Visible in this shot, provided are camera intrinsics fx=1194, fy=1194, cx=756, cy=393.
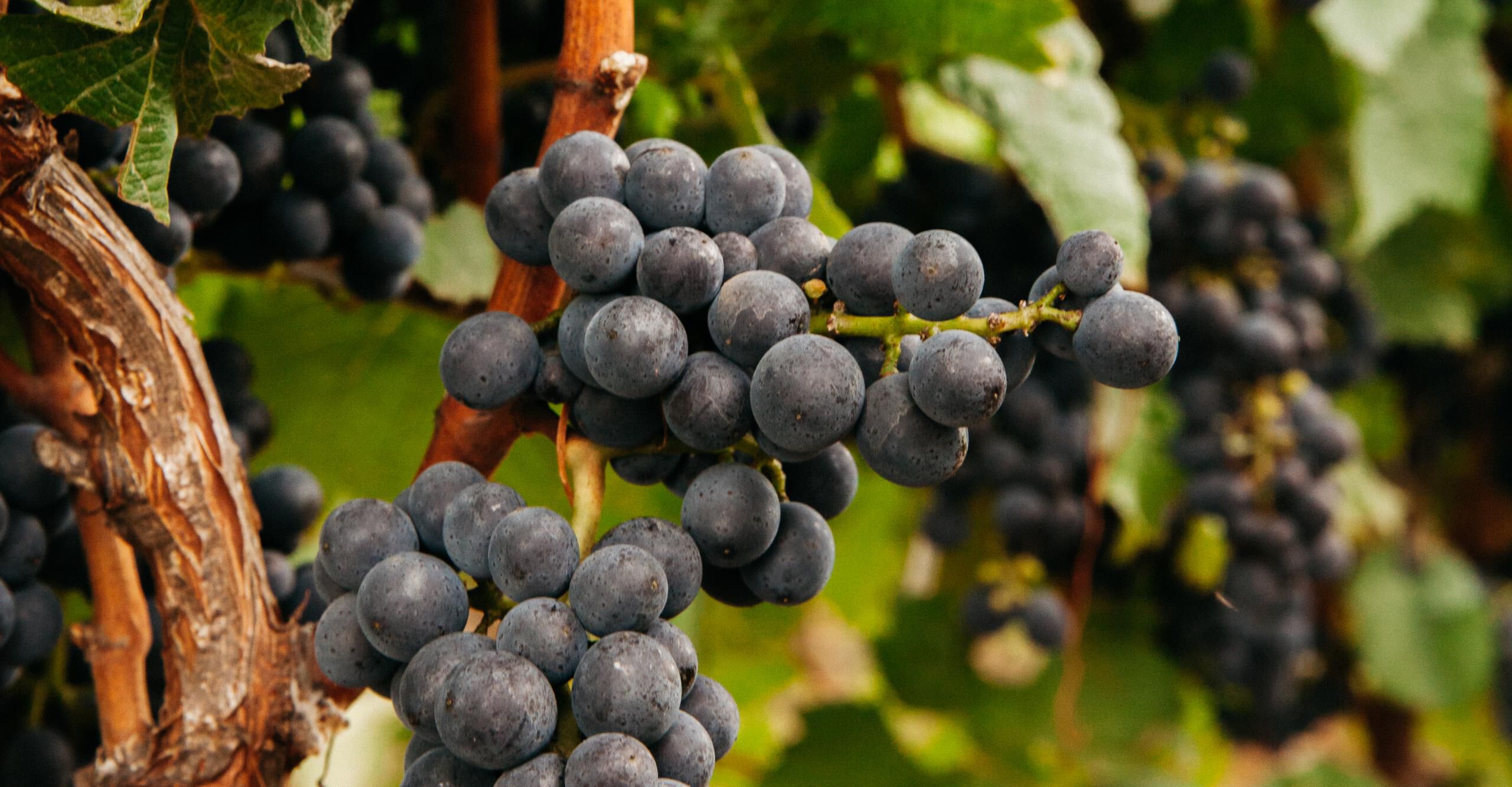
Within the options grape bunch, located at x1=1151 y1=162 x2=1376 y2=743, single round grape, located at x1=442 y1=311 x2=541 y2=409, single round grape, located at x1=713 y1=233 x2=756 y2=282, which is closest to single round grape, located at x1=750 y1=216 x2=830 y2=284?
single round grape, located at x1=713 y1=233 x2=756 y2=282

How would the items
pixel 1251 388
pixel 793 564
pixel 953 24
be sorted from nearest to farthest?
1. pixel 793 564
2. pixel 953 24
3. pixel 1251 388

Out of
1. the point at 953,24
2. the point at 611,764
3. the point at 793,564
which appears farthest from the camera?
the point at 953,24

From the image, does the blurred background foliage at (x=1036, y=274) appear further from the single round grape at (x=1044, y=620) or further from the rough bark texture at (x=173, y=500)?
the rough bark texture at (x=173, y=500)

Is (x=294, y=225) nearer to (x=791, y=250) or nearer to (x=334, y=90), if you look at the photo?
(x=334, y=90)

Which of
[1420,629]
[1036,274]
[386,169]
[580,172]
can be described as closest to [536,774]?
[580,172]

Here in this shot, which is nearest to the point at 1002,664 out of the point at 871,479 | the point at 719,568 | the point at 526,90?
the point at 871,479

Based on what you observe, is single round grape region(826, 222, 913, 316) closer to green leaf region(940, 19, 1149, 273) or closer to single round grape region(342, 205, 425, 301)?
single round grape region(342, 205, 425, 301)
